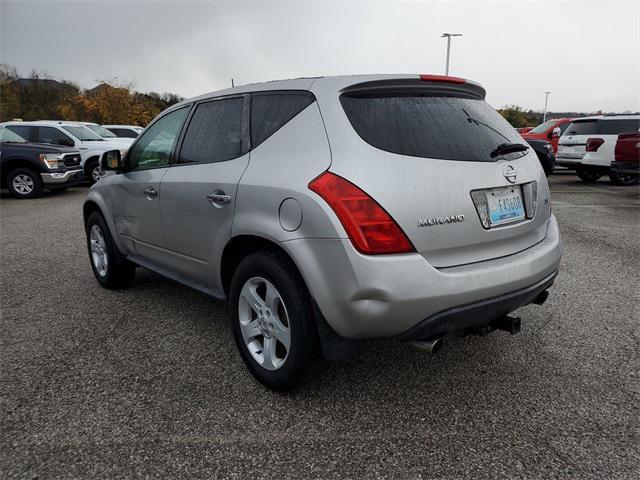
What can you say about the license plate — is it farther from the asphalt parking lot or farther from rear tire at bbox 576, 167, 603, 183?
rear tire at bbox 576, 167, 603, 183

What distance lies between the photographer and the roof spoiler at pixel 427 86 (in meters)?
2.51

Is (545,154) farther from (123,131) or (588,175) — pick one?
(123,131)

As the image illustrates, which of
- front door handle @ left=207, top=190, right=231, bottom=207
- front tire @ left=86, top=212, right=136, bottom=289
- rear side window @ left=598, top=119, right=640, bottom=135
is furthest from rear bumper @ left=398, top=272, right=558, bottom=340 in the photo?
rear side window @ left=598, top=119, right=640, bottom=135

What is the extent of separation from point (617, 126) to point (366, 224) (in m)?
13.3

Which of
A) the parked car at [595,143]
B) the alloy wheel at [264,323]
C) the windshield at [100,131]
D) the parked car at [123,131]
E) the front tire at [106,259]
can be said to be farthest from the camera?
the parked car at [123,131]

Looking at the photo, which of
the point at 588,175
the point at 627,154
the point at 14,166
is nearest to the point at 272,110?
the point at 627,154

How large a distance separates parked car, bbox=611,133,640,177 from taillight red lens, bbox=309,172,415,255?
35.4 ft

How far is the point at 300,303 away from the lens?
7.89 feet

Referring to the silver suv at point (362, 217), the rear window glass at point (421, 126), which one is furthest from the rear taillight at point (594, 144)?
the rear window glass at point (421, 126)

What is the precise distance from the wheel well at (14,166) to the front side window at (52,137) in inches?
51.4

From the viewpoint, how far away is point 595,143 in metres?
12.7

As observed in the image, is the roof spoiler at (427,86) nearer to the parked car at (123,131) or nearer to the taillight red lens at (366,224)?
the taillight red lens at (366,224)

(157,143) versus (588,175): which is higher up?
(157,143)


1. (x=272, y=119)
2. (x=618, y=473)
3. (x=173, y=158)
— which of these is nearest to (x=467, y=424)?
(x=618, y=473)
